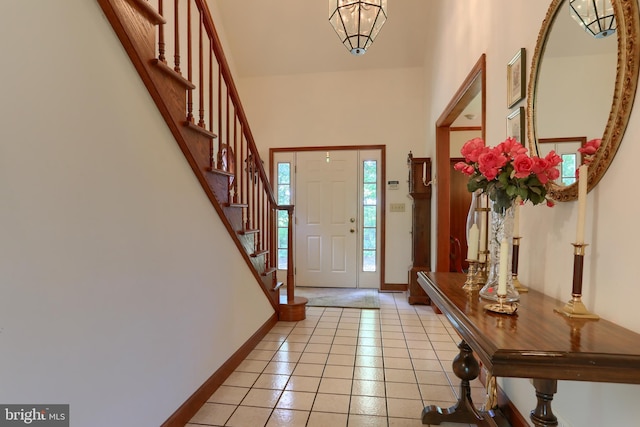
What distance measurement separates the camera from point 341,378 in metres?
2.26

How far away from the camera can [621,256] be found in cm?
106

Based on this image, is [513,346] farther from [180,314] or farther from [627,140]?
[180,314]

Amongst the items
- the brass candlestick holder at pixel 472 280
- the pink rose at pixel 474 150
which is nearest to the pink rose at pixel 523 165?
the pink rose at pixel 474 150

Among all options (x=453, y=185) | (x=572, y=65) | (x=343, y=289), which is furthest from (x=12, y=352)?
(x=453, y=185)

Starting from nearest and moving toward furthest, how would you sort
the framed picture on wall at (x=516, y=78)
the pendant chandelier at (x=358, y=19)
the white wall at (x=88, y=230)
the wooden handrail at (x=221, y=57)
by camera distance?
the white wall at (x=88, y=230) < the framed picture on wall at (x=516, y=78) < the wooden handrail at (x=221, y=57) < the pendant chandelier at (x=358, y=19)

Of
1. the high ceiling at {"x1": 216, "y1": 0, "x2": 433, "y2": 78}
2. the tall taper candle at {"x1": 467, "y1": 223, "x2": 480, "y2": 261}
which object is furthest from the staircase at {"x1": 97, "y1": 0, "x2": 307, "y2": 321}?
the tall taper candle at {"x1": 467, "y1": 223, "x2": 480, "y2": 261}

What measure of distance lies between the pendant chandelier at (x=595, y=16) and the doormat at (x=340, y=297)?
3306 mm

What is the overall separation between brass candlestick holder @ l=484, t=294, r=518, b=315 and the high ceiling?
4.00 metres

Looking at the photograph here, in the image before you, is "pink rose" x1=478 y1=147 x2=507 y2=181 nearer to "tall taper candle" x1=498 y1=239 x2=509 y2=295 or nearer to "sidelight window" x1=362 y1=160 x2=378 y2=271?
"tall taper candle" x1=498 y1=239 x2=509 y2=295

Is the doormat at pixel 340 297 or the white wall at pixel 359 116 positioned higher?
the white wall at pixel 359 116

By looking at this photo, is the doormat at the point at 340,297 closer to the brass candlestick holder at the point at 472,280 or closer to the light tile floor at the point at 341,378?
the light tile floor at the point at 341,378

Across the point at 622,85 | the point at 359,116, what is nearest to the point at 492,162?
the point at 622,85

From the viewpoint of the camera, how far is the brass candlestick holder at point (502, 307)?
117 centimetres

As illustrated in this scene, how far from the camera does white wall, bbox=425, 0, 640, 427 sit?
1030mm
